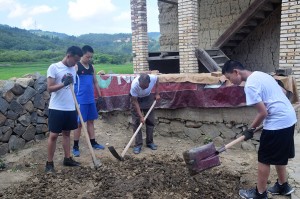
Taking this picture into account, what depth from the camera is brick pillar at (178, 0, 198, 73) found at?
7.79 meters

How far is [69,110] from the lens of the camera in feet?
15.0

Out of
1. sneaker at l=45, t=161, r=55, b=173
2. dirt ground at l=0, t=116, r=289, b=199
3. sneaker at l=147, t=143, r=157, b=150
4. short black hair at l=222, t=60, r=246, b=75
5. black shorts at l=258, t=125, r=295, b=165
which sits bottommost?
dirt ground at l=0, t=116, r=289, b=199

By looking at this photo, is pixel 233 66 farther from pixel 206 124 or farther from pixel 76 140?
pixel 76 140

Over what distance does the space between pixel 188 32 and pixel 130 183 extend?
4901mm

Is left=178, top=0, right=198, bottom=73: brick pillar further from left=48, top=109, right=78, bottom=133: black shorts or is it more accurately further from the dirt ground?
left=48, top=109, right=78, bottom=133: black shorts

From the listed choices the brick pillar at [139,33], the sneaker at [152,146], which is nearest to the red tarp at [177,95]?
the sneaker at [152,146]

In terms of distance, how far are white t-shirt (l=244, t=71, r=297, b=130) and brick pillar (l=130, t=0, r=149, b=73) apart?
19.7 feet

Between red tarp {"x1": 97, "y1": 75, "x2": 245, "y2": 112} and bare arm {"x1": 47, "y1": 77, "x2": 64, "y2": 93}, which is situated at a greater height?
bare arm {"x1": 47, "y1": 77, "x2": 64, "y2": 93}

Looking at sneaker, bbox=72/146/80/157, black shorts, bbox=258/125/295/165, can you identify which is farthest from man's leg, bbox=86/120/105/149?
black shorts, bbox=258/125/295/165

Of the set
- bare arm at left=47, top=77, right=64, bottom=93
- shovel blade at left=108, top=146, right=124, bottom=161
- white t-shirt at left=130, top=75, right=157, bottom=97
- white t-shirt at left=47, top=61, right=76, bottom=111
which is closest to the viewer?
bare arm at left=47, top=77, right=64, bottom=93

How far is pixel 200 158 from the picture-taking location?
3.65m

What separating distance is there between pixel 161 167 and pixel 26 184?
200cm

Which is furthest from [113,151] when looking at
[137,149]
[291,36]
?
[291,36]

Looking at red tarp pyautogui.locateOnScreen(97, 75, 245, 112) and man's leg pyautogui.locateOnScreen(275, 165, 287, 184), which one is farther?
red tarp pyautogui.locateOnScreen(97, 75, 245, 112)
